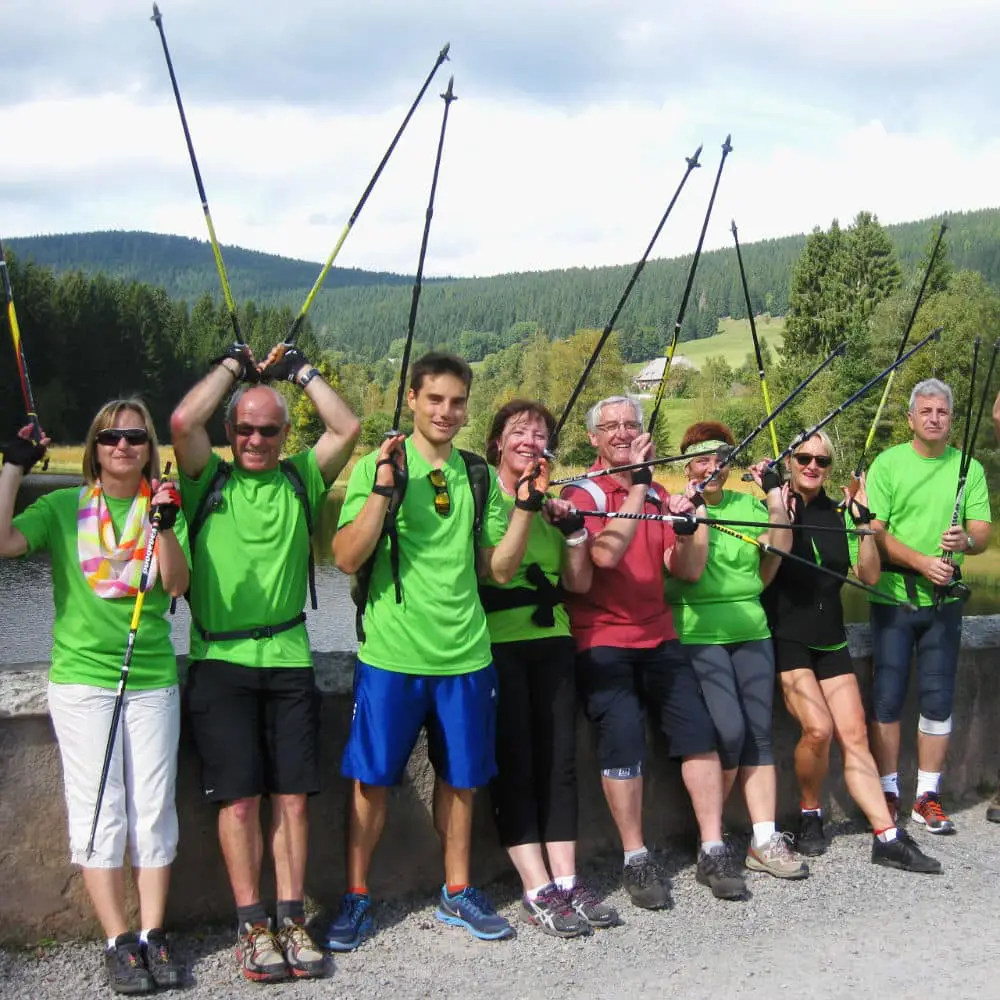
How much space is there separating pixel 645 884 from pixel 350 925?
45.3 inches

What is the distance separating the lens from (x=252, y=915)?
3.90m

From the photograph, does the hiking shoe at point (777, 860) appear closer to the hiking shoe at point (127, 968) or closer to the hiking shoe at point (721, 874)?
the hiking shoe at point (721, 874)

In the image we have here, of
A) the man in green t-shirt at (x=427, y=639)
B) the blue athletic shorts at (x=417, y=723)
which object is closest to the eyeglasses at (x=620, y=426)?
the man in green t-shirt at (x=427, y=639)

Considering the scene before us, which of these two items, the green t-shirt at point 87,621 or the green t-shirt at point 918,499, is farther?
the green t-shirt at point 918,499

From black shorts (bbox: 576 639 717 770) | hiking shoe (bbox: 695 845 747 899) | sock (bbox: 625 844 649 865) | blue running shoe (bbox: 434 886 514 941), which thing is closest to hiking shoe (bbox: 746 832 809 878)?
hiking shoe (bbox: 695 845 747 899)

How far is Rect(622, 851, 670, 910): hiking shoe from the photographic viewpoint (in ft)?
14.7

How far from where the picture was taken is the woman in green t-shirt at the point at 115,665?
12.2ft

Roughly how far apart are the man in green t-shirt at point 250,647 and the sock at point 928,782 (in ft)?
10.1

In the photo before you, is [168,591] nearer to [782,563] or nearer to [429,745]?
[429,745]

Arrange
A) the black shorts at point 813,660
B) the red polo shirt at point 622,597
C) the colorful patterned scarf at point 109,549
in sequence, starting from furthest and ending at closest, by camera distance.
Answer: the black shorts at point 813,660, the red polo shirt at point 622,597, the colorful patterned scarf at point 109,549

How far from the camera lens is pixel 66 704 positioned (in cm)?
377

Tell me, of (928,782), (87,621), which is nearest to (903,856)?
(928,782)

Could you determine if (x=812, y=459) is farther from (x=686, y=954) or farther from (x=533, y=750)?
(x=686, y=954)

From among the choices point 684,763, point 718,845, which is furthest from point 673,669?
point 718,845
